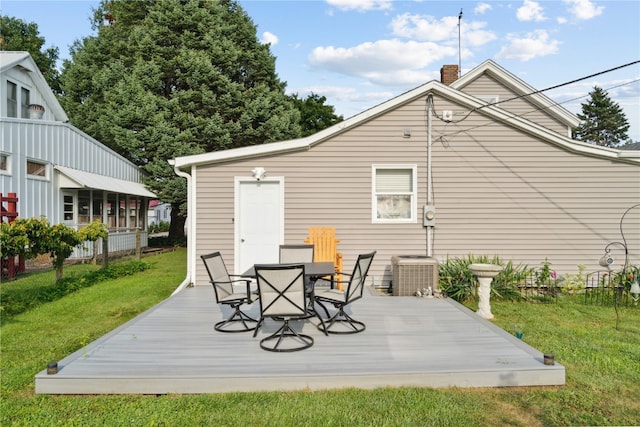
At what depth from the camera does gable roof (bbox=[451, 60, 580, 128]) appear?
12000 mm

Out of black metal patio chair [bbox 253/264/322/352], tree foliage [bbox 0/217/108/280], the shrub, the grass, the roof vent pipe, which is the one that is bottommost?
the grass

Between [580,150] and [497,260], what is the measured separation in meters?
2.77

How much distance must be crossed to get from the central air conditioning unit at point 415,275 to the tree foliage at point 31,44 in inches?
1125

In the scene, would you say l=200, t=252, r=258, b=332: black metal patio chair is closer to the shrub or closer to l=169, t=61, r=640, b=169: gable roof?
l=169, t=61, r=640, b=169: gable roof

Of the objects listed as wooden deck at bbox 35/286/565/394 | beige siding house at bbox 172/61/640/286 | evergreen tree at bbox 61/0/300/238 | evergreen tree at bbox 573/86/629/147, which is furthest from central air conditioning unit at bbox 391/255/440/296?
evergreen tree at bbox 573/86/629/147

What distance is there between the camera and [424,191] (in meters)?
8.15

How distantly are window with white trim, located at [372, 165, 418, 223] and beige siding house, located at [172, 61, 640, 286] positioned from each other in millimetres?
20

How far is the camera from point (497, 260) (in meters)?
7.88

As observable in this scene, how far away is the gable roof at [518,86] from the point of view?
12.0 m

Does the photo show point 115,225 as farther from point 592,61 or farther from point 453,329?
point 592,61

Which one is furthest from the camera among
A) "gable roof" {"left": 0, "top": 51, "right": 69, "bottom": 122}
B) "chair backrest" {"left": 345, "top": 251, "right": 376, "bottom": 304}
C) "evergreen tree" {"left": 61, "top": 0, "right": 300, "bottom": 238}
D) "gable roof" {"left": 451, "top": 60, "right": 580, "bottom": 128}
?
"evergreen tree" {"left": 61, "top": 0, "right": 300, "bottom": 238}

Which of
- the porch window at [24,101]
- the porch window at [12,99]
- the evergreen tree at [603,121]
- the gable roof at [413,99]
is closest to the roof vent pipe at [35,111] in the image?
the porch window at [24,101]

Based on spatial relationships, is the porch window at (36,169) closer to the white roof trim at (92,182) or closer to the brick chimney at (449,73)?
the white roof trim at (92,182)

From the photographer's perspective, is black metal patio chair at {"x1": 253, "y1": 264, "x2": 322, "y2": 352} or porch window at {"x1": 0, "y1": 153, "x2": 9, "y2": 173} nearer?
black metal patio chair at {"x1": 253, "y1": 264, "x2": 322, "y2": 352}
